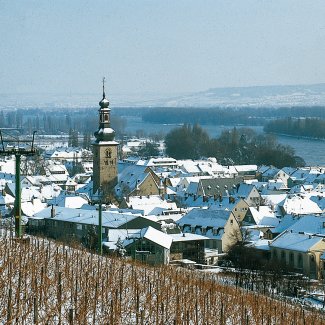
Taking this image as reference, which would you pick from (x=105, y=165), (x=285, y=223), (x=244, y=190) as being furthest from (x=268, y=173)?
(x=285, y=223)

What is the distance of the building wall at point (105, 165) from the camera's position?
1591 inches

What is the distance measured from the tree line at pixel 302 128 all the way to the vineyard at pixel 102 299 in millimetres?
74679

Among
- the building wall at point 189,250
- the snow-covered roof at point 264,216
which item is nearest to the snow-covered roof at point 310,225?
the snow-covered roof at point 264,216

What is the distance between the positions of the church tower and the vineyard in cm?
2474

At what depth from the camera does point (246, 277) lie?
2156 cm

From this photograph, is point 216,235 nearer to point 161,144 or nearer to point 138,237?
point 138,237

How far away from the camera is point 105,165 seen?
4081 centimetres

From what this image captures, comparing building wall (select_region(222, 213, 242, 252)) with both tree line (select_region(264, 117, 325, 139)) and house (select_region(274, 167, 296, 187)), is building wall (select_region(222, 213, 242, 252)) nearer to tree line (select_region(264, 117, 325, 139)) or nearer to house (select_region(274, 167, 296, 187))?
house (select_region(274, 167, 296, 187))

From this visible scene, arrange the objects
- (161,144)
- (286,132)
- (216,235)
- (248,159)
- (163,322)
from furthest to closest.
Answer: (286,132) < (161,144) < (248,159) < (216,235) < (163,322)

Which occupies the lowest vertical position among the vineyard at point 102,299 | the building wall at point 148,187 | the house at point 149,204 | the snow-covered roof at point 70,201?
the building wall at point 148,187

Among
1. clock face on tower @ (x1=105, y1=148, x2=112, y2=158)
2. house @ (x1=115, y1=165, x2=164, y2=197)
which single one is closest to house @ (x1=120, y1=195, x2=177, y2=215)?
house @ (x1=115, y1=165, x2=164, y2=197)

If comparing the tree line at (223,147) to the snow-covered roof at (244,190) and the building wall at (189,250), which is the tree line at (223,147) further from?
the building wall at (189,250)

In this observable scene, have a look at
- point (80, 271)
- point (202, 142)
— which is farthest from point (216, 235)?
point (202, 142)

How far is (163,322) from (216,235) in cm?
1737
